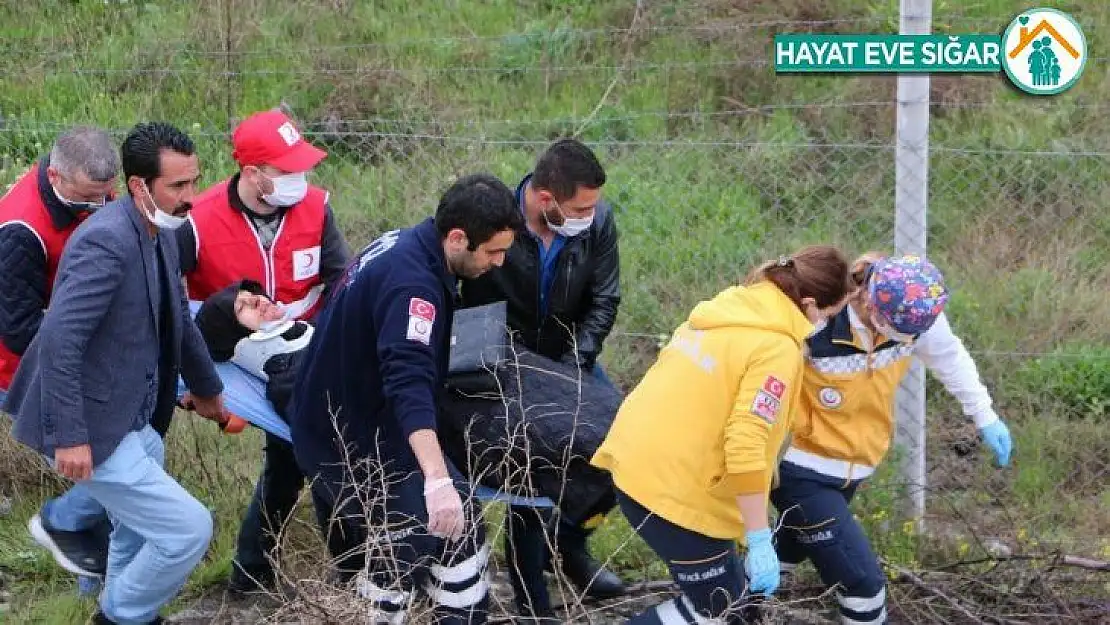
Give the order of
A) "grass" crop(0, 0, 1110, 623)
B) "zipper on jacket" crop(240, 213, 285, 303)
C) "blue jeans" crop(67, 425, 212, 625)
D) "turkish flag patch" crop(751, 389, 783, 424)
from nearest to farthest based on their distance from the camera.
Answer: "turkish flag patch" crop(751, 389, 783, 424) → "blue jeans" crop(67, 425, 212, 625) → "zipper on jacket" crop(240, 213, 285, 303) → "grass" crop(0, 0, 1110, 623)

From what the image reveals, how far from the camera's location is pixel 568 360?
4.64 meters

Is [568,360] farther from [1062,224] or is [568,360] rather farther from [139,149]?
[1062,224]

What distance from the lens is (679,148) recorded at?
699 centimetres

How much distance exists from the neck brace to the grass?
96cm

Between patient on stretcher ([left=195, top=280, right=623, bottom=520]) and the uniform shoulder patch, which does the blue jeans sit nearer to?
patient on stretcher ([left=195, top=280, right=623, bottom=520])

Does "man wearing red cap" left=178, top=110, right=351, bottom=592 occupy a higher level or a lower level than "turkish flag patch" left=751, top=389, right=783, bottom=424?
higher

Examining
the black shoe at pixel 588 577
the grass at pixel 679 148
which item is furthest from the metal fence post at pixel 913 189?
the black shoe at pixel 588 577

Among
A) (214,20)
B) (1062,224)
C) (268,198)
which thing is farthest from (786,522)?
(214,20)

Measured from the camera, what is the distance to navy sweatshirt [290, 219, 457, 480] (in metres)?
3.62

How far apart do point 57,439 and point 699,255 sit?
12.0 feet

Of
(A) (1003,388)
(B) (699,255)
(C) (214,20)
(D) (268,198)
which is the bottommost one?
(A) (1003,388)

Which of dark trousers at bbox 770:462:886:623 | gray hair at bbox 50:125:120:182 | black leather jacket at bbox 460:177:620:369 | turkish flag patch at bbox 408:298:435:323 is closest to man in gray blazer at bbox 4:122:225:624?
gray hair at bbox 50:125:120:182

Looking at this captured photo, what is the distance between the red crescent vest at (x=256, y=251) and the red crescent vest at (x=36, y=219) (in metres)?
0.41

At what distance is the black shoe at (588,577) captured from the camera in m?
4.82
